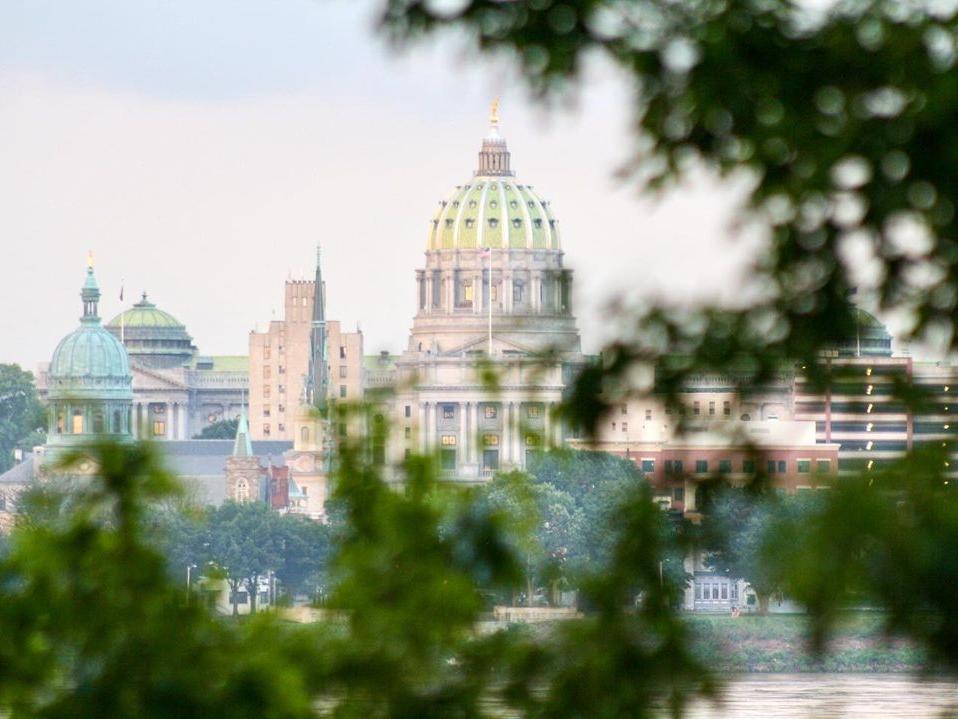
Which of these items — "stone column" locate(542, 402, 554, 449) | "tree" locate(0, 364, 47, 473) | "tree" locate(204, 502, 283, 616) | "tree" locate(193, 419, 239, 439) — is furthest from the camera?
"tree" locate(193, 419, 239, 439)

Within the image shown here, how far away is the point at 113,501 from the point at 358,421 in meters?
0.97

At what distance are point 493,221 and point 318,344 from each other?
15785 millimetres

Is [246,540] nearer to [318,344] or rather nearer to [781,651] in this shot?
[781,651]

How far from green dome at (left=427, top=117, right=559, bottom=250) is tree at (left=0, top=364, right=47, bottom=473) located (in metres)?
23.7

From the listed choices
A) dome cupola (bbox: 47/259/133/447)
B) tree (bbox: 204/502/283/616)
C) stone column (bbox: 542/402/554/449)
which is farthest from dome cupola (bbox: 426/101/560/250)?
stone column (bbox: 542/402/554/449)

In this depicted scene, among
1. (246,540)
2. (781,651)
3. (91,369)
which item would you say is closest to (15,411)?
(91,369)

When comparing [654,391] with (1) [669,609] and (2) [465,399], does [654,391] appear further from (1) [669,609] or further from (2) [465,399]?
(2) [465,399]

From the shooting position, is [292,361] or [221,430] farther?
[292,361]

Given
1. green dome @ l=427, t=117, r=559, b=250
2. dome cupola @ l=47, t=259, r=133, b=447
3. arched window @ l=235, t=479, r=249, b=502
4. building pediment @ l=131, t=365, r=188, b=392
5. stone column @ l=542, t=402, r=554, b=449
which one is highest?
green dome @ l=427, t=117, r=559, b=250

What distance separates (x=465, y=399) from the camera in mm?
151000

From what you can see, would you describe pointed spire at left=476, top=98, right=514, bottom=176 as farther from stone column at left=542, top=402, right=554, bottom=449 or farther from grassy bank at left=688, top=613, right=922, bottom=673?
stone column at left=542, top=402, right=554, bottom=449

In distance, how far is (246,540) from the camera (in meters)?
110

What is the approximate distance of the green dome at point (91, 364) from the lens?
14475 cm

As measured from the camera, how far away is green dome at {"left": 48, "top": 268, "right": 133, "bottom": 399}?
475 ft
